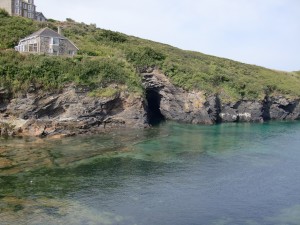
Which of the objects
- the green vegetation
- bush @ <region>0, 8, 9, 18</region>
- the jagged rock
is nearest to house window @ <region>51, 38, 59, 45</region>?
the green vegetation

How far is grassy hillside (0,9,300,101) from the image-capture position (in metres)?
63.7

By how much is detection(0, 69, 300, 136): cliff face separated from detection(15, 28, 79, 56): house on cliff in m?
11.1

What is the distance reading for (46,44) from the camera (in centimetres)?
7081

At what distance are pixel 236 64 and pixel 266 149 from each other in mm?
61897

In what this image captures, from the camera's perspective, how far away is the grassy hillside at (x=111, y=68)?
209 feet

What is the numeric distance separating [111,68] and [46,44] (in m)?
12.6

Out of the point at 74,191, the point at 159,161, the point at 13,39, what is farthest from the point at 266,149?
the point at 13,39

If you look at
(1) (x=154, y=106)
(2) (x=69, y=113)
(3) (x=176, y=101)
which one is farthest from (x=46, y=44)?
(1) (x=154, y=106)

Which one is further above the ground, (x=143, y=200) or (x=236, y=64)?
(x=236, y=64)

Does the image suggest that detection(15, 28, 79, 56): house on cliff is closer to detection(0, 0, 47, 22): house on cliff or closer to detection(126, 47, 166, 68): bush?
detection(126, 47, 166, 68): bush

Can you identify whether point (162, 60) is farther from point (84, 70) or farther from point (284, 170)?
point (284, 170)

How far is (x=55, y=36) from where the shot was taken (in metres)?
71.9

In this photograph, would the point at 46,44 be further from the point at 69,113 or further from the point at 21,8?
the point at 21,8

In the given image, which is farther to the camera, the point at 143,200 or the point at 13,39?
the point at 13,39
